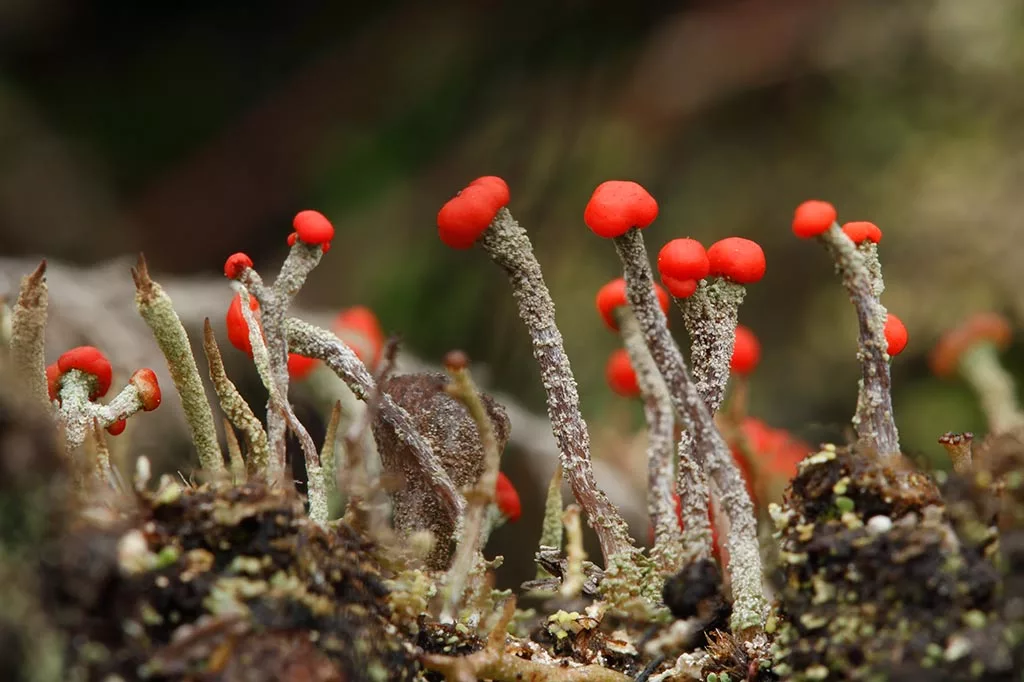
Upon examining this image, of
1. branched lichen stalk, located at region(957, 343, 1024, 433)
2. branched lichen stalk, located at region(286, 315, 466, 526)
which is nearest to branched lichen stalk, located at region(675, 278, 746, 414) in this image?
branched lichen stalk, located at region(286, 315, 466, 526)

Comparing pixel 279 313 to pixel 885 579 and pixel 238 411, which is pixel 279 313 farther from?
pixel 885 579

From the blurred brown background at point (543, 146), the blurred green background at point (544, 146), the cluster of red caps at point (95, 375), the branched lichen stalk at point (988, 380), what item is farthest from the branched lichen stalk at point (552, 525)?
the blurred brown background at point (543, 146)

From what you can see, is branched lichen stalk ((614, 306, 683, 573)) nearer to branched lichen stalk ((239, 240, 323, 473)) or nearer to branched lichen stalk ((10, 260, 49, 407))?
branched lichen stalk ((239, 240, 323, 473))

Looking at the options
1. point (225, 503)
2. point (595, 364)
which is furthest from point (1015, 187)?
point (225, 503)

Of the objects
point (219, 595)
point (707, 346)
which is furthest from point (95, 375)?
point (707, 346)

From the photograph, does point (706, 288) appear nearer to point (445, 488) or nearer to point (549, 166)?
point (445, 488)

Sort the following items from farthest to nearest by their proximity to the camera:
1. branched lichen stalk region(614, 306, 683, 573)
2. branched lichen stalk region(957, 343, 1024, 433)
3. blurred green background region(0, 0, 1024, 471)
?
blurred green background region(0, 0, 1024, 471)
branched lichen stalk region(957, 343, 1024, 433)
branched lichen stalk region(614, 306, 683, 573)
